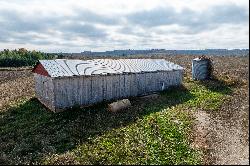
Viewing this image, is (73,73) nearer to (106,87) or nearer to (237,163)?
(106,87)

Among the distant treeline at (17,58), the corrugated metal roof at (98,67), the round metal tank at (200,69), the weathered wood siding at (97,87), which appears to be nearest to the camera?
the weathered wood siding at (97,87)

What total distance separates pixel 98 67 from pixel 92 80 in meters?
2.49

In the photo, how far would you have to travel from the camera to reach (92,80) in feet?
88.6

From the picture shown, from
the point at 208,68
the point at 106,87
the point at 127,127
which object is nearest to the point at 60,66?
the point at 106,87

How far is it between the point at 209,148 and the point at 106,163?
20.2 ft

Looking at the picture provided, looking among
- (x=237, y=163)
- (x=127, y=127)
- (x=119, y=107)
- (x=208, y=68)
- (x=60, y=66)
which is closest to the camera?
(x=237, y=163)

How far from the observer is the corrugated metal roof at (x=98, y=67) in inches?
1040

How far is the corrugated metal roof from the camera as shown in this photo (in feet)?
86.6

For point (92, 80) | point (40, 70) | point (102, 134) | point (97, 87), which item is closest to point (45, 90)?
point (40, 70)

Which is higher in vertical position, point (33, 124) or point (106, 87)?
point (106, 87)

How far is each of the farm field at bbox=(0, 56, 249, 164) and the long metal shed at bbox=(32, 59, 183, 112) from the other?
103 centimetres

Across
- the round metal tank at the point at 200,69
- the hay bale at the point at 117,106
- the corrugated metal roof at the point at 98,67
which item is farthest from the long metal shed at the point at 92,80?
the round metal tank at the point at 200,69

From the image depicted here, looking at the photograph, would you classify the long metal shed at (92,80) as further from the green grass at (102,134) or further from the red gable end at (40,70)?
the green grass at (102,134)

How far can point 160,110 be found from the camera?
25750 mm
